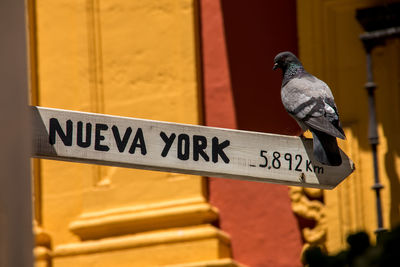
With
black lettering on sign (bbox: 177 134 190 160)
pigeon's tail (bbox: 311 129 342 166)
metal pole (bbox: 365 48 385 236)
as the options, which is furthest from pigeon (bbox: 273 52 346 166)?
metal pole (bbox: 365 48 385 236)

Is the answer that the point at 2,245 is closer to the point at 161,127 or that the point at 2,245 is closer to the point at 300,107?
the point at 161,127

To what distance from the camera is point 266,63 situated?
7918 millimetres

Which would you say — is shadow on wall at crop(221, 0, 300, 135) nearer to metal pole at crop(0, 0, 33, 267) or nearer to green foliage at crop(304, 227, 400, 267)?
green foliage at crop(304, 227, 400, 267)

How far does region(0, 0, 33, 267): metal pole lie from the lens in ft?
8.03

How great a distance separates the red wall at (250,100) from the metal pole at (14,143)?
5.20 meters

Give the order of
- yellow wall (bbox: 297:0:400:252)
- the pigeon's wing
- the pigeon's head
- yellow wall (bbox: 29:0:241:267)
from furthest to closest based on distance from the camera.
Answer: yellow wall (bbox: 29:0:241:267) < yellow wall (bbox: 297:0:400:252) < the pigeon's head < the pigeon's wing

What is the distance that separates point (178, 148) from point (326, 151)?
0.52 metres

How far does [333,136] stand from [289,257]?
3.90 meters

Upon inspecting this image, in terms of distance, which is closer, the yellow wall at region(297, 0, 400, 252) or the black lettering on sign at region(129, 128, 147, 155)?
the black lettering on sign at region(129, 128, 147, 155)

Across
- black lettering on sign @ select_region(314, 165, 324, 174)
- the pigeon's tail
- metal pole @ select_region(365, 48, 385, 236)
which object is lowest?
black lettering on sign @ select_region(314, 165, 324, 174)

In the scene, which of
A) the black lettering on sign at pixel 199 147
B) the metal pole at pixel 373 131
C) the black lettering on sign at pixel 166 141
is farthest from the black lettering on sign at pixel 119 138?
the metal pole at pixel 373 131

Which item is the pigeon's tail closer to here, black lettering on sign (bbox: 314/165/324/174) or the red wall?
black lettering on sign (bbox: 314/165/324/174)

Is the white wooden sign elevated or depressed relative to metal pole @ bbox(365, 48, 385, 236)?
depressed

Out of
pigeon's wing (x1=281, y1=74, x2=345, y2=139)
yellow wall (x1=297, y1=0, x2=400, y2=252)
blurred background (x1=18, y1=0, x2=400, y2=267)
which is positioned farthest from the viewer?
blurred background (x1=18, y1=0, x2=400, y2=267)
